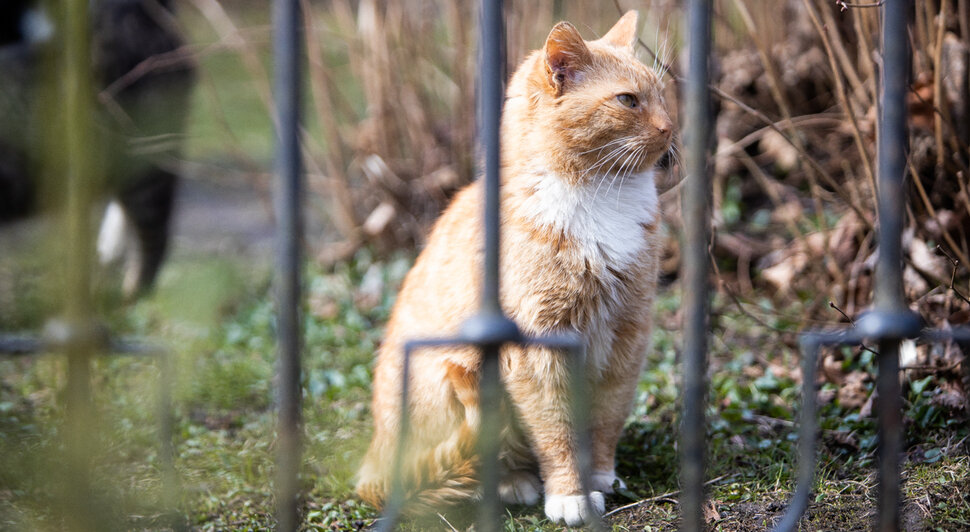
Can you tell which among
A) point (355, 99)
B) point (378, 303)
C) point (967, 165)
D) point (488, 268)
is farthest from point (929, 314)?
point (355, 99)

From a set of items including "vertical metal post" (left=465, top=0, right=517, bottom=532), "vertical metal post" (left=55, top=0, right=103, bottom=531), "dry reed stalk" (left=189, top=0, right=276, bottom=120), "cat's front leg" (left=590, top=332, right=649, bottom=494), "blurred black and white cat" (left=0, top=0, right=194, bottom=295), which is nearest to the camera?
"vertical metal post" (left=55, top=0, right=103, bottom=531)

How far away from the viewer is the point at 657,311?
348cm

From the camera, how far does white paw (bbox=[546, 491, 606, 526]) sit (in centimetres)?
186

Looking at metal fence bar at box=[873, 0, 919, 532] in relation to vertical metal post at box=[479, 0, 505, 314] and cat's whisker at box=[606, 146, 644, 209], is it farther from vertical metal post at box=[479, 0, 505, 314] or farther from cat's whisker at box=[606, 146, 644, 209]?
cat's whisker at box=[606, 146, 644, 209]

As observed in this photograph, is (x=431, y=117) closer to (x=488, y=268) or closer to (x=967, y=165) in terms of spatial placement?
(x=967, y=165)

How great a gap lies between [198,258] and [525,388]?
10.2ft

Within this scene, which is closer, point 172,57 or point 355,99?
point 172,57

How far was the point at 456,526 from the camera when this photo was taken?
6.07 ft

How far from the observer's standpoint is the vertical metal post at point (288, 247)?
3.33 ft

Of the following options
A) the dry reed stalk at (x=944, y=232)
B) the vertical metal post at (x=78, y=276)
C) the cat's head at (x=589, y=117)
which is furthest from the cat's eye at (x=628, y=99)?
the vertical metal post at (x=78, y=276)

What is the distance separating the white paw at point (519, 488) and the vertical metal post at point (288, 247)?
1.01m

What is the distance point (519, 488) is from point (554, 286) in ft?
1.85

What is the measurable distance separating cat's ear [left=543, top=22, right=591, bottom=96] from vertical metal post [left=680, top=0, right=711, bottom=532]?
79 centimetres

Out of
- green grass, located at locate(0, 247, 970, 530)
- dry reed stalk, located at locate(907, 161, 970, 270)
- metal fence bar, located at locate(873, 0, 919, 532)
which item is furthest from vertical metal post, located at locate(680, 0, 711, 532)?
dry reed stalk, located at locate(907, 161, 970, 270)
